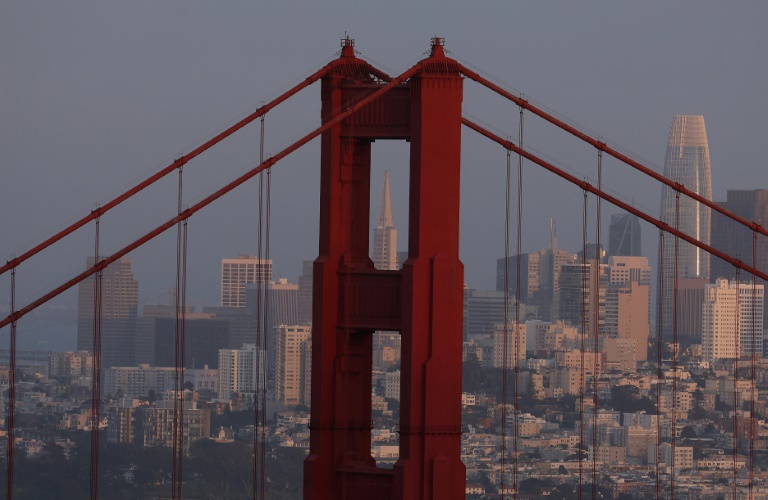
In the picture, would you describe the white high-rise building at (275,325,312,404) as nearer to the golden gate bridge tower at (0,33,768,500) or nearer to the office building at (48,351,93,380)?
the office building at (48,351,93,380)

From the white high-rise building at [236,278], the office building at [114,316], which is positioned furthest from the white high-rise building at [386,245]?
the office building at [114,316]

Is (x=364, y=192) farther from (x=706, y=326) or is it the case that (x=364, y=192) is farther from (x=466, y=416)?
(x=706, y=326)

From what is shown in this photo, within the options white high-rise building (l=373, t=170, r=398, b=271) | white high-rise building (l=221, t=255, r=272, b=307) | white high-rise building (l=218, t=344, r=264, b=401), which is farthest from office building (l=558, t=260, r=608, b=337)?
white high-rise building (l=373, t=170, r=398, b=271)

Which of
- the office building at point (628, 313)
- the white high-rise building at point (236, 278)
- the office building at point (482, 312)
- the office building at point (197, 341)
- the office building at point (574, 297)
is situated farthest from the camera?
the office building at point (628, 313)

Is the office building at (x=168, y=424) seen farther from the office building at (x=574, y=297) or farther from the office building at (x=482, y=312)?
the office building at (x=574, y=297)

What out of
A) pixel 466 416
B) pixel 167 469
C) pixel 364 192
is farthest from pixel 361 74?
pixel 466 416

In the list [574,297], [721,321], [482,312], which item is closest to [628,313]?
[574,297]
